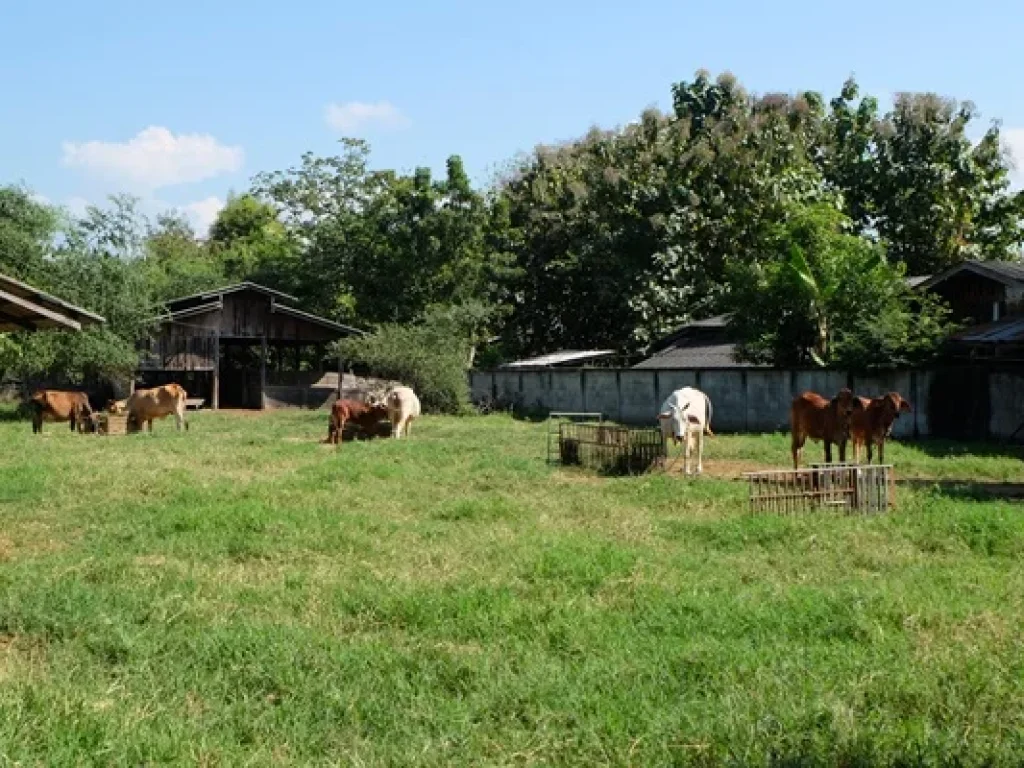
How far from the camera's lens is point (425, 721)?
5.25 metres

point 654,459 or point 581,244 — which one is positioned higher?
point 581,244

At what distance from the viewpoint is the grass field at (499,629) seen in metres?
4.93

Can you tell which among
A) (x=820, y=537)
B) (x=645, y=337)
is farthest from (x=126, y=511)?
(x=645, y=337)

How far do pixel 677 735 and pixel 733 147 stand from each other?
35.5m

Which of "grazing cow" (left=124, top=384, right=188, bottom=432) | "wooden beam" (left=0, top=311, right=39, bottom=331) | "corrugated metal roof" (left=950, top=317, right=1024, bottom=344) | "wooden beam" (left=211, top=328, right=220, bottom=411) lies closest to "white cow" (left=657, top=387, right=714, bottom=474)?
"corrugated metal roof" (left=950, top=317, right=1024, bottom=344)

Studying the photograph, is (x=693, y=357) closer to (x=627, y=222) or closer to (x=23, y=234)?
(x=627, y=222)

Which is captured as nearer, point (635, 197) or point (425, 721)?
point (425, 721)

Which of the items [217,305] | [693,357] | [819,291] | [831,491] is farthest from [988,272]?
[217,305]

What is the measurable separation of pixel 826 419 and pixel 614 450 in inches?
136

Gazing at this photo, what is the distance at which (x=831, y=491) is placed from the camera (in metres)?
12.0

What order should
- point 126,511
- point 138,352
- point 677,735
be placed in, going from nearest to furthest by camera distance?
point 677,735
point 126,511
point 138,352

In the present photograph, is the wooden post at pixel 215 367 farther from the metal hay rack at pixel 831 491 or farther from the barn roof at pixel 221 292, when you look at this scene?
the metal hay rack at pixel 831 491

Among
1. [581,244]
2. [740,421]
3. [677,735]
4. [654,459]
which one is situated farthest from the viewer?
[581,244]

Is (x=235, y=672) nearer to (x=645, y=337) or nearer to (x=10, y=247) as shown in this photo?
(x=10, y=247)
